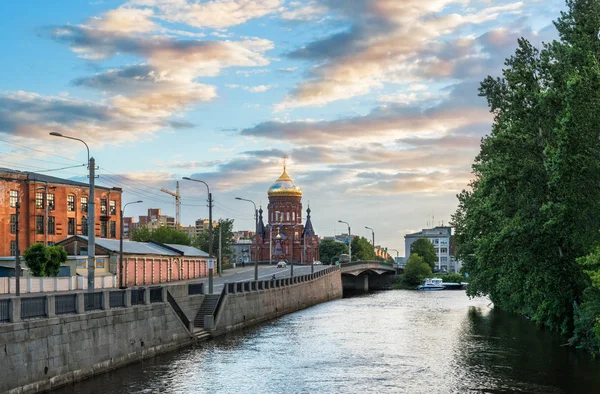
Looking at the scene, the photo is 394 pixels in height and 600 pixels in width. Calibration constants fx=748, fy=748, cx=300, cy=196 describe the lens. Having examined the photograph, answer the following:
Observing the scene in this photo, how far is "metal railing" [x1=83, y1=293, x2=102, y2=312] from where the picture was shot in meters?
37.7

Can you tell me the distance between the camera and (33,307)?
3222cm

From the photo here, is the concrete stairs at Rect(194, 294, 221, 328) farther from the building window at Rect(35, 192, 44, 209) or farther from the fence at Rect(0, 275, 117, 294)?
the building window at Rect(35, 192, 44, 209)

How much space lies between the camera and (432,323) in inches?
2788

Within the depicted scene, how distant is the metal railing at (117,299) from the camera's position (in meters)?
40.7

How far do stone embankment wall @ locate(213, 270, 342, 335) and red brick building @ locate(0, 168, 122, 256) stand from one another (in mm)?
24467

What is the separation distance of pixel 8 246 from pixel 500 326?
199ft

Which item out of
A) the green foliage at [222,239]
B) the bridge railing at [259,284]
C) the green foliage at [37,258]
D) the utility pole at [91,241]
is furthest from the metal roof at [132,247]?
the green foliage at [222,239]

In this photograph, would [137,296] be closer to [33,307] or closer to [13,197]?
[33,307]

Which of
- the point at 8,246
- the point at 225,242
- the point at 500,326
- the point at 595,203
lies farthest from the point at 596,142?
the point at 225,242

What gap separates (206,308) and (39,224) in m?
50.9

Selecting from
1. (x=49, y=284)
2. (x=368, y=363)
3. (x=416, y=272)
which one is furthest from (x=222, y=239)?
(x=368, y=363)

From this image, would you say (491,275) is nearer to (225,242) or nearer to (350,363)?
(350,363)

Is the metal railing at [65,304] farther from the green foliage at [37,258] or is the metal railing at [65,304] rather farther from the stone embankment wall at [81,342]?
the green foliage at [37,258]

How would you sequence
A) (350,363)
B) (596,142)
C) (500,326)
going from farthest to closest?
(500,326), (350,363), (596,142)
